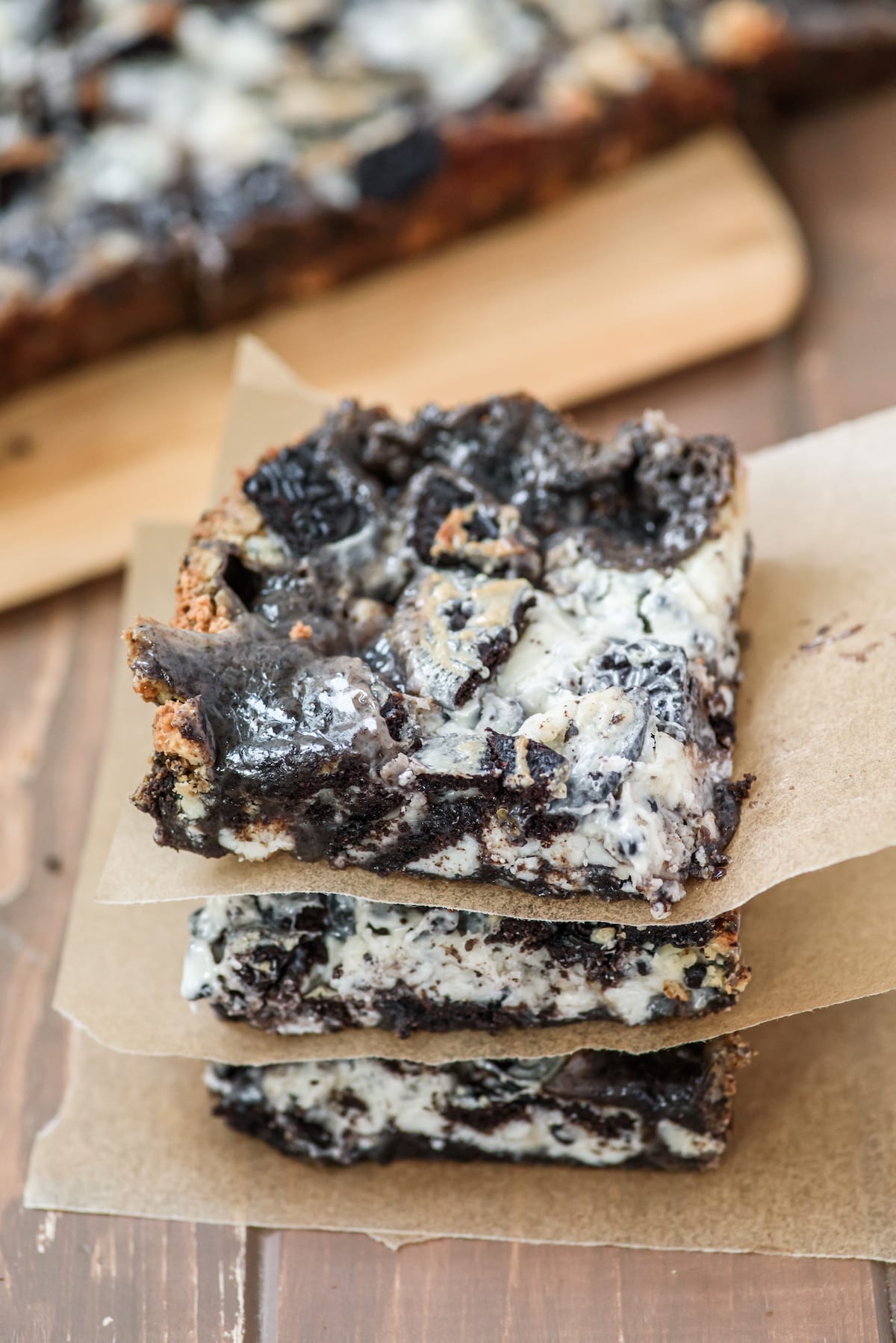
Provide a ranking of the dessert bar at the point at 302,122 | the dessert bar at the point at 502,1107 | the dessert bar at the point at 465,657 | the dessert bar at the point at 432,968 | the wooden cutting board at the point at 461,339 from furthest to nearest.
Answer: the dessert bar at the point at 302,122 < the wooden cutting board at the point at 461,339 < the dessert bar at the point at 502,1107 < the dessert bar at the point at 432,968 < the dessert bar at the point at 465,657

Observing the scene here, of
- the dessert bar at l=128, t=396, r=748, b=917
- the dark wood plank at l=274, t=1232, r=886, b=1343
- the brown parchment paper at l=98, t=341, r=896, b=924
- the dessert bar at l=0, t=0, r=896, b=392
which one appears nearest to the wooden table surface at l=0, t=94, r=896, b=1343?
the dark wood plank at l=274, t=1232, r=886, b=1343

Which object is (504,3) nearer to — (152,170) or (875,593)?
(152,170)

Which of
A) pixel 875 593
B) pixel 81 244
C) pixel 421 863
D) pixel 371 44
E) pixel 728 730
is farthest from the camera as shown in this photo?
pixel 371 44

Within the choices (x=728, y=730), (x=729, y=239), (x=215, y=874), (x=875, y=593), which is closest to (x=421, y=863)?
(x=215, y=874)

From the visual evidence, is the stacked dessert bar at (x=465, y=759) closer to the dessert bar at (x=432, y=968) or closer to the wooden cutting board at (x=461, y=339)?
the dessert bar at (x=432, y=968)

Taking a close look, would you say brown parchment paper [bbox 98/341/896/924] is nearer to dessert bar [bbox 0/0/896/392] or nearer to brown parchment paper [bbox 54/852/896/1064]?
brown parchment paper [bbox 54/852/896/1064]

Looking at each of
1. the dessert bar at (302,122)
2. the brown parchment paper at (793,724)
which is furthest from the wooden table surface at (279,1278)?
the dessert bar at (302,122)
